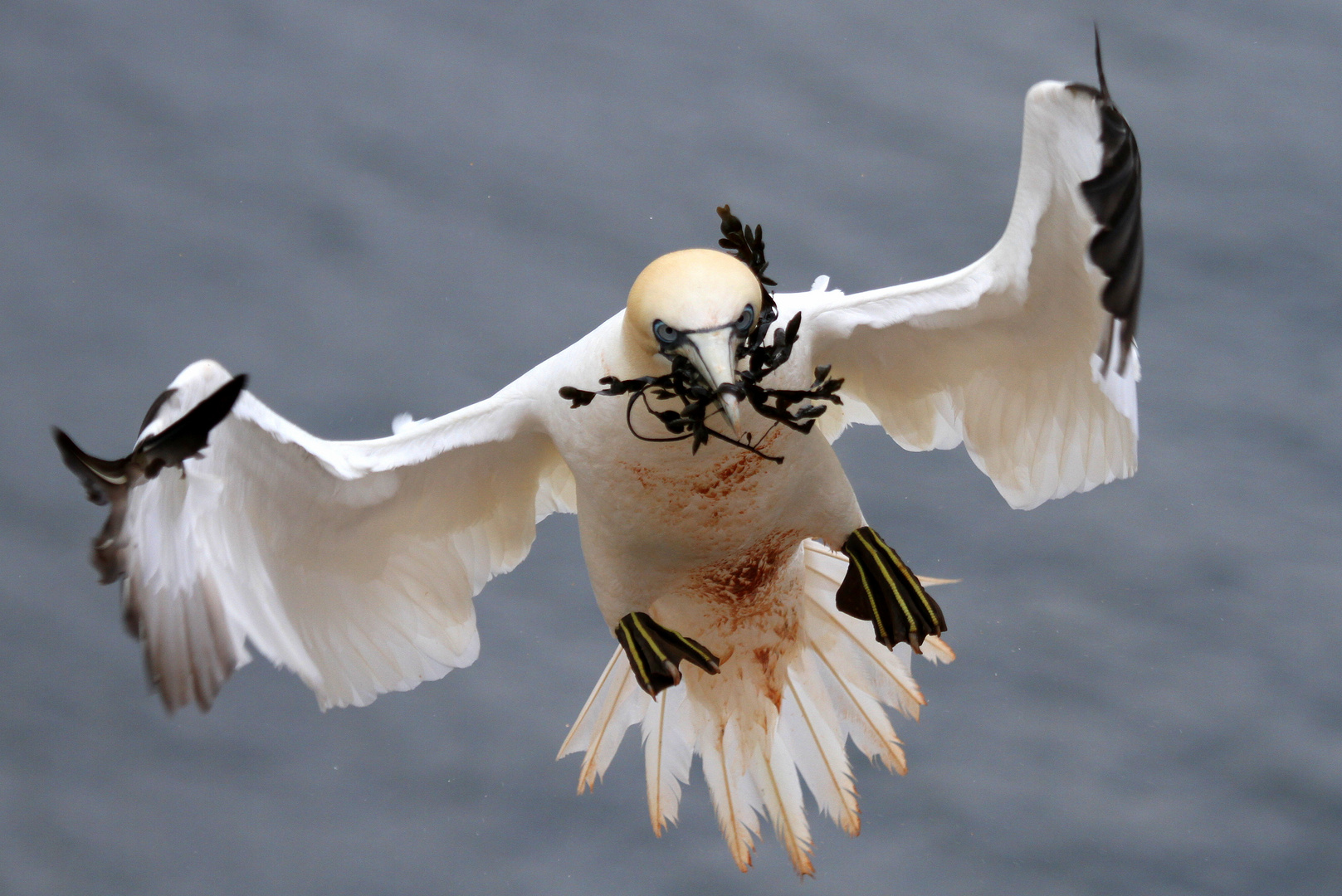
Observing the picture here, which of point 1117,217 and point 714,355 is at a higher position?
point 1117,217

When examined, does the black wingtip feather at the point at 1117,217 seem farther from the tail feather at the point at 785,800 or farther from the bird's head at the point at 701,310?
the tail feather at the point at 785,800

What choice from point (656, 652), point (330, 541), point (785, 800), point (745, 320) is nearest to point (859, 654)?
point (785, 800)

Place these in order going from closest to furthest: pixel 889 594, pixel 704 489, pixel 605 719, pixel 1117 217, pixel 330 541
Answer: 1. pixel 1117 217
2. pixel 704 489
3. pixel 889 594
4. pixel 330 541
5. pixel 605 719

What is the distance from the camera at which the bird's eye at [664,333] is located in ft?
8.77

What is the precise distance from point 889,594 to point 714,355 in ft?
2.62

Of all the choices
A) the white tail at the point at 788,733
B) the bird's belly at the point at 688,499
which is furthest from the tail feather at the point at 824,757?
the bird's belly at the point at 688,499

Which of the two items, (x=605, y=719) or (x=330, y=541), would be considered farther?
(x=605, y=719)

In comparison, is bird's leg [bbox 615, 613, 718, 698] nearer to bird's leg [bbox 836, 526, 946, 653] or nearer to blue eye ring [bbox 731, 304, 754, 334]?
bird's leg [bbox 836, 526, 946, 653]

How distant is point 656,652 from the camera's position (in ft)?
10.4

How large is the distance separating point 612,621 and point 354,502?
0.48 metres

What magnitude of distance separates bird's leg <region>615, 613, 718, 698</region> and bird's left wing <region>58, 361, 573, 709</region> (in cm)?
36

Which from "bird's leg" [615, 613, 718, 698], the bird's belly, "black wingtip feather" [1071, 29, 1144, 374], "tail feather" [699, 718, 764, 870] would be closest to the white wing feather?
the bird's belly

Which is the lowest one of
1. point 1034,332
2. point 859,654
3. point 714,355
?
point 714,355

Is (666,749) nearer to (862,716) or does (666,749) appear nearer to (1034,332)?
(862,716)
